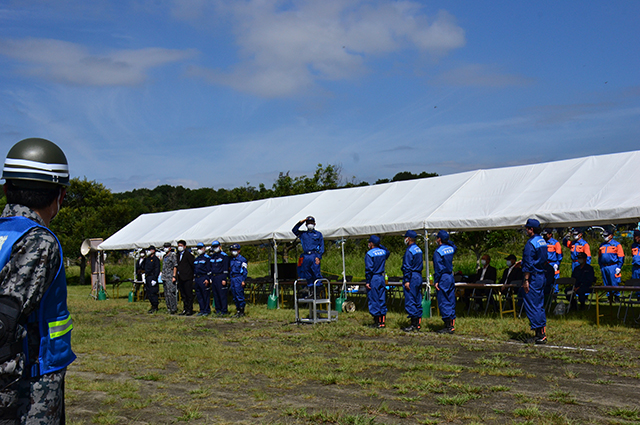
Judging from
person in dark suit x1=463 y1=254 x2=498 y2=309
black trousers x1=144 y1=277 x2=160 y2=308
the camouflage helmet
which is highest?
the camouflage helmet

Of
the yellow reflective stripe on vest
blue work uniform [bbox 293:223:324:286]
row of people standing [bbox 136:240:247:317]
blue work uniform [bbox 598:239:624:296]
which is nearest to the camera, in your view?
the yellow reflective stripe on vest

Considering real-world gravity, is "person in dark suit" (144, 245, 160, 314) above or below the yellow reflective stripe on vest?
below

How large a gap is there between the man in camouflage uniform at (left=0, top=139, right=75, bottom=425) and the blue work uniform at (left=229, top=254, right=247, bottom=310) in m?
12.8

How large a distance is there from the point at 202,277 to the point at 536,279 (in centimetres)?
946

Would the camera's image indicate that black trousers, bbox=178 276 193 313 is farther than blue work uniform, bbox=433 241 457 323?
Yes

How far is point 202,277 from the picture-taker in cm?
1588

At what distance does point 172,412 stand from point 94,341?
606 centimetres

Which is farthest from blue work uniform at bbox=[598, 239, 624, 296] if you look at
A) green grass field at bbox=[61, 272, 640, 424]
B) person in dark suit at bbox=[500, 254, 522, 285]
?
green grass field at bbox=[61, 272, 640, 424]

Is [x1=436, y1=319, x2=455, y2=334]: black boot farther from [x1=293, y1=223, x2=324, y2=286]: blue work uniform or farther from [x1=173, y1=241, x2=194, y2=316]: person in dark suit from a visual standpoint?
[x1=173, y1=241, x2=194, y2=316]: person in dark suit

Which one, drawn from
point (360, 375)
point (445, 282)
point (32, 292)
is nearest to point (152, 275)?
point (445, 282)

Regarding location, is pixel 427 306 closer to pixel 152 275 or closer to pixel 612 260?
pixel 612 260

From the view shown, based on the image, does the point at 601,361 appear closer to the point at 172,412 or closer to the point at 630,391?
the point at 630,391

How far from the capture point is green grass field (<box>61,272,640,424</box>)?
5555 mm

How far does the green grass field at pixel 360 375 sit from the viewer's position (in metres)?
5.55
